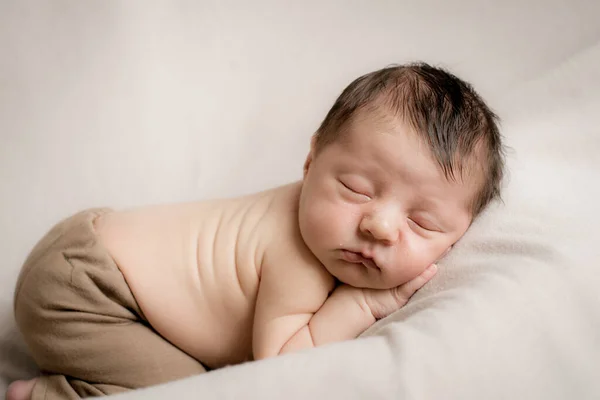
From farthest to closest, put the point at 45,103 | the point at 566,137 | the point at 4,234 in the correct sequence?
the point at 45,103 < the point at 4,234 < the point at 566,137

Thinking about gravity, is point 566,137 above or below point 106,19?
below

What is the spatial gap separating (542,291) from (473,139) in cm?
25

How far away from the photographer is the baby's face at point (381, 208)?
0.84m

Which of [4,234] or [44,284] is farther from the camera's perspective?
[4,234]

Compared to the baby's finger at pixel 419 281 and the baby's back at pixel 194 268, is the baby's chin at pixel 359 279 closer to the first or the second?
the baby's finger at pixel 419 281

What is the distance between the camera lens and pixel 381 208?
0.84 metres

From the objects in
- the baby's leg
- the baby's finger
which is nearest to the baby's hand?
the baby's finger

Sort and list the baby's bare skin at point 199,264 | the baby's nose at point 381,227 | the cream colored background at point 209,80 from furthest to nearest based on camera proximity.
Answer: the cream colored background at point 209,80, the baby's bare skin at point 199,264, the baby's nose at point 381,227

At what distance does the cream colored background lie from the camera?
1.28 metres


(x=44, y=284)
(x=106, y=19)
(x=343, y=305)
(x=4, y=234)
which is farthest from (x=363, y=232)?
(x=106, y=19)

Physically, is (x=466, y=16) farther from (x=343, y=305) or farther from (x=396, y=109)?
(x=343, y=305)

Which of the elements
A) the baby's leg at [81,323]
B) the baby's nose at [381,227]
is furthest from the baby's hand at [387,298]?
the baby's leg at [81,323]

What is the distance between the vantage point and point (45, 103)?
133 cm

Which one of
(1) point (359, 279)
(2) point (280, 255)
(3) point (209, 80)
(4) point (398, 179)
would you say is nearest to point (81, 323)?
(2) point (280, 255)
